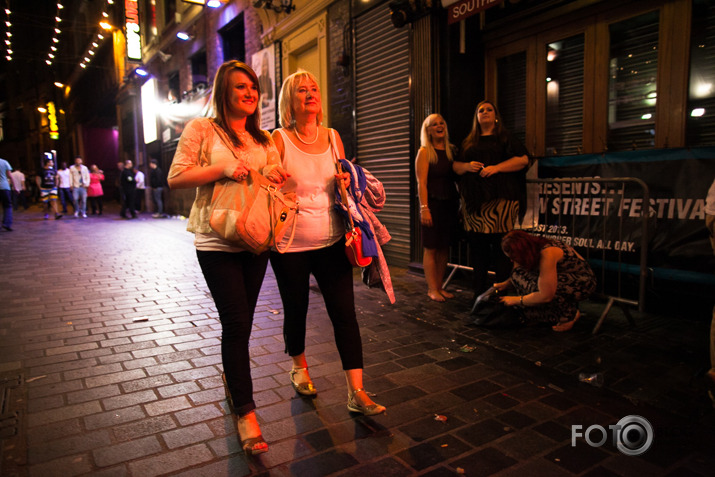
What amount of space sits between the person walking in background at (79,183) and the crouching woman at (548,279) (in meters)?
17.9

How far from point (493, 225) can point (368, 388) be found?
2.53 meters

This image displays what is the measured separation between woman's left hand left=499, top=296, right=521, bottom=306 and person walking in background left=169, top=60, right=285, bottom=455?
253cm

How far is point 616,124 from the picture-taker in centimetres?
536

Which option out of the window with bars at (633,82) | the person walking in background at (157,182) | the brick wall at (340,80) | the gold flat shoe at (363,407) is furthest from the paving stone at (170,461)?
the person walking in background at (157,182)

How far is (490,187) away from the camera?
5.07 metres

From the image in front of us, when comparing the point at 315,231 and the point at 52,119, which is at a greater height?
the point at 52,119

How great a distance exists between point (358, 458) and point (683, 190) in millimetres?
3795

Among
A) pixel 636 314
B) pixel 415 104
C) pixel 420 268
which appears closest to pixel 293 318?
pixel 636 314

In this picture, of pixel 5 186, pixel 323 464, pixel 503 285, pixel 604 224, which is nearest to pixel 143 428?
pixel 323 464

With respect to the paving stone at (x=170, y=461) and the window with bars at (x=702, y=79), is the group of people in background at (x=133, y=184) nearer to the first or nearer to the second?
the window with bars at (x=702, y=79)

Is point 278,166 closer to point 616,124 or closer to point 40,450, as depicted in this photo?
point 40,450

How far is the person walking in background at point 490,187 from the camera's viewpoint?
505 cm

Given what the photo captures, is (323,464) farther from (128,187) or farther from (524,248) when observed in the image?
(128,187)

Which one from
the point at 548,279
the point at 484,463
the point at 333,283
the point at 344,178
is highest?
the point at 344,178
